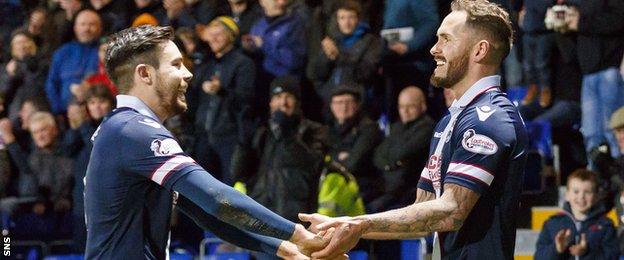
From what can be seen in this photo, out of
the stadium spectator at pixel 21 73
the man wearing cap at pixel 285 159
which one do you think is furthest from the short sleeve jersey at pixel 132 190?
the stadium spectator at pixel 21 73

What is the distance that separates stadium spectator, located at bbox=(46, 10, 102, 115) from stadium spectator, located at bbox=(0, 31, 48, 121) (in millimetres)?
326

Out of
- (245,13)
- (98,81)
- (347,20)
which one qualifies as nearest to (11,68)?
(98,81)

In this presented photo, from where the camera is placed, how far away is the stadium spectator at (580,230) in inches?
376

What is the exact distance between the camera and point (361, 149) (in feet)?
36.6

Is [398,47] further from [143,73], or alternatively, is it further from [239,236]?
[143,73]

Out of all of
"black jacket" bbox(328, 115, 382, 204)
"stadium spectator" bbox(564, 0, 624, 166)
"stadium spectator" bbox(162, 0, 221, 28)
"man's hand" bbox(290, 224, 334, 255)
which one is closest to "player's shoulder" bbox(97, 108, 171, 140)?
"man's hand" bbox(290, 224, 334, 255)

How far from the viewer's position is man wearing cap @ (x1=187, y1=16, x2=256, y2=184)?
12.0 m

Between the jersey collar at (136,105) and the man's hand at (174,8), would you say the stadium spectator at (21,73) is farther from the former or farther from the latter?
the jersey collar at (136,105)

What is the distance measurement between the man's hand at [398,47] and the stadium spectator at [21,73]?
4041mm

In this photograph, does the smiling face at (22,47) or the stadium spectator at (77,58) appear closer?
the stadium spectator at (77,58)

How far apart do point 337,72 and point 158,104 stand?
21.6 ft

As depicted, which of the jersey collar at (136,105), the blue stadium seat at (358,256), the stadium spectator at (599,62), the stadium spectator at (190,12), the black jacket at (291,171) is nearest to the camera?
the jersey collar at (136,105)

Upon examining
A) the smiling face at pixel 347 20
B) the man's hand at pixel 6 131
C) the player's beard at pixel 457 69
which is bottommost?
the man's hand at pixel 6 131

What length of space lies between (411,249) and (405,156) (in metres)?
0.83
